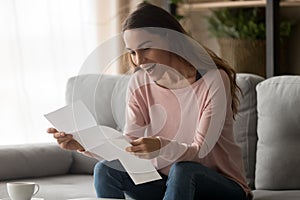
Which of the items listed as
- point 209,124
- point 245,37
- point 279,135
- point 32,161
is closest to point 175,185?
point 209,124

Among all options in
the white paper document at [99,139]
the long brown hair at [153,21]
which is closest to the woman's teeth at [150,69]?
the long brown hair at [153,21]

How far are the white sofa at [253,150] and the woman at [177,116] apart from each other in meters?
0.23

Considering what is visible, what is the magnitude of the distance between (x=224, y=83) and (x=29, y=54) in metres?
1.62

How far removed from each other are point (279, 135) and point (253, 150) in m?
0.14

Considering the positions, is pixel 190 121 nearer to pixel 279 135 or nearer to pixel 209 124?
pixel 209 124

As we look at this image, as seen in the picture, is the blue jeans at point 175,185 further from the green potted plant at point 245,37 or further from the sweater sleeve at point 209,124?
the green potted plant at point 245,37

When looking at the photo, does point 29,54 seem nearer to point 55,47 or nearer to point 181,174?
point 55,47

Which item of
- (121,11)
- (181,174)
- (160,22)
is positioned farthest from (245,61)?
(181,174)

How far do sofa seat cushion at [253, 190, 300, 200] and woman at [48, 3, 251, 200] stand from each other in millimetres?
87

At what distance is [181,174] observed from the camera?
1954mm

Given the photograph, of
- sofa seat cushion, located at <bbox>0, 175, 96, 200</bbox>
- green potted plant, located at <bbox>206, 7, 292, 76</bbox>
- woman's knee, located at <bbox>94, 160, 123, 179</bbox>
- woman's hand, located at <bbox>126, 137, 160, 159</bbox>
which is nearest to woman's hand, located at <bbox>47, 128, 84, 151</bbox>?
woman's knee, located at <bbox>94, 160, 123, 179</bbox>

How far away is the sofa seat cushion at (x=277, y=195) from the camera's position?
223 cm

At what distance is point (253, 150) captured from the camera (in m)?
2.51

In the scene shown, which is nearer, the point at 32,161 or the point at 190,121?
the point at 190,121
